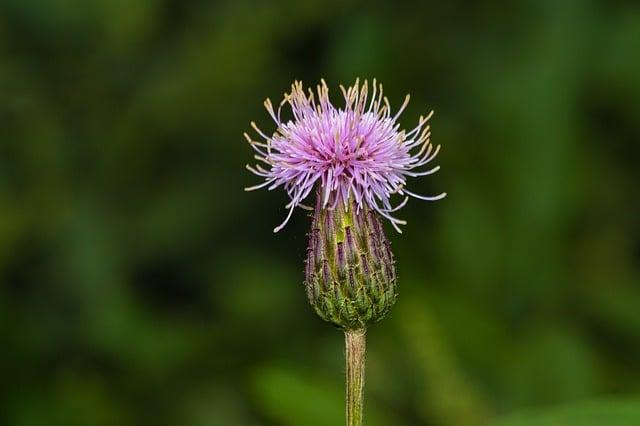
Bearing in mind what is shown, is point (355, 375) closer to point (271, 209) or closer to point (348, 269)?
point (348, 269)

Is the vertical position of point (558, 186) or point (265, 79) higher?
point (265, 79)

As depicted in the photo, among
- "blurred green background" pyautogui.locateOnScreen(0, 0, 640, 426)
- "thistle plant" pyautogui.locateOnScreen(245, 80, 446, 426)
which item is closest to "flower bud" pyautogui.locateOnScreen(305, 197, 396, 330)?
"thistle plant" pyautogui.locateOnScreen(245, 80, 446, 426)

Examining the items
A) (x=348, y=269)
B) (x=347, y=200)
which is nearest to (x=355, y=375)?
(x=348, y=269)

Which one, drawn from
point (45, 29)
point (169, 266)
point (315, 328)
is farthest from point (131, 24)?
point (315, 328)

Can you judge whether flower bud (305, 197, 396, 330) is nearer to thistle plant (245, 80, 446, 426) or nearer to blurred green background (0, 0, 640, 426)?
thistle plant (245, 80, 446, 426)

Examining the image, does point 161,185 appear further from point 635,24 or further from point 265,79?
point 635,24

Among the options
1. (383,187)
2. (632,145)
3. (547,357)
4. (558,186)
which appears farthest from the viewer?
(632,145)
